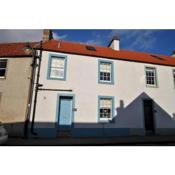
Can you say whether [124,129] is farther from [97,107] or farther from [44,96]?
[44,96]

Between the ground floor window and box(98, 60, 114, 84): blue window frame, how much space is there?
1.30 m

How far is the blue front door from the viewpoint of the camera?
9.07 metres

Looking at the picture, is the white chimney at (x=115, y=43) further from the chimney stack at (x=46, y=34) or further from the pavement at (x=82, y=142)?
the pavement at (x=82, y=142)

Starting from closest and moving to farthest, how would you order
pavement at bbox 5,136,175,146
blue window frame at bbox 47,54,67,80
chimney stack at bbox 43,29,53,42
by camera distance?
pavement at bbox 5,136,175,146 → blue window frame at bbox 47,54,67,80 → chimney stack at bbox 43,29,53,42

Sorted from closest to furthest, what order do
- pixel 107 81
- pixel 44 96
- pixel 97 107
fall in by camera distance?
pixel 44 96 → pixel 97 107 → pixel 107 81

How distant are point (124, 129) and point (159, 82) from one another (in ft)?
16.2

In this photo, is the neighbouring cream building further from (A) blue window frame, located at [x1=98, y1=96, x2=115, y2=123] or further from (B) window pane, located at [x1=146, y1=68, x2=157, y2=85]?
(B) window pane, located at [x1=146, y1=68, x2=157, y2=85]

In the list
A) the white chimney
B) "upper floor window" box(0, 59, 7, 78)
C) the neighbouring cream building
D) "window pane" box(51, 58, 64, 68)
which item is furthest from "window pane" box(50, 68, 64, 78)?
the white chimney

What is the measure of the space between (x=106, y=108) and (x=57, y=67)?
442 centimetres

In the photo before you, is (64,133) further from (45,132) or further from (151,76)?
(151,76)

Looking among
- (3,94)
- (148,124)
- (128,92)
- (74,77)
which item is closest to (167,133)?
(148,124)

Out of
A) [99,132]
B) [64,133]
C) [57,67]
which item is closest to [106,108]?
[99,132]

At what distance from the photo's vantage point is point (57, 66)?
32.1 ft

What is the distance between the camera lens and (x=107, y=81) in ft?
34.2
